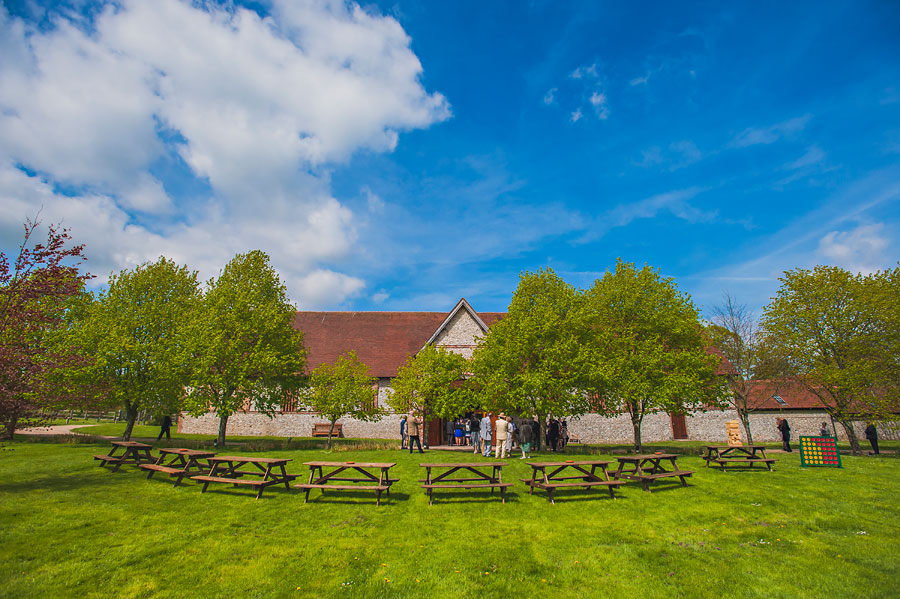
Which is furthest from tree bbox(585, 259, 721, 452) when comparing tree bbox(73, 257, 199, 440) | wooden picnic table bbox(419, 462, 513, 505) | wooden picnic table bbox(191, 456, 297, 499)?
tree bbox(73, 257, 199, 440)

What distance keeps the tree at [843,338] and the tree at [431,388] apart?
19047 millimetres

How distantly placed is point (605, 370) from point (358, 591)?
711 inches

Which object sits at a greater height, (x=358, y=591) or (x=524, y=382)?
(x=524, y=382)

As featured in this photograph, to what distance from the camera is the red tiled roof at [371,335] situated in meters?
31.9

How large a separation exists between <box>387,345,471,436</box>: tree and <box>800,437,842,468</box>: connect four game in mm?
14276

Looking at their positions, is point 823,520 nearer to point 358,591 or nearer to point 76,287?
point 358,591

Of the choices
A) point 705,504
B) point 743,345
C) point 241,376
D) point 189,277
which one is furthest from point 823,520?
point 189,277

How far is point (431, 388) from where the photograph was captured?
2233 centimetres

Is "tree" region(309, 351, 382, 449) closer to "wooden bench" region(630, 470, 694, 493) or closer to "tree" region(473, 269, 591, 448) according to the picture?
"tree" region(473, 269, 591, 448)

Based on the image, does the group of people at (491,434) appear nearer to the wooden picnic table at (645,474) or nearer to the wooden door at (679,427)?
the wooden picnic table at (645,474)

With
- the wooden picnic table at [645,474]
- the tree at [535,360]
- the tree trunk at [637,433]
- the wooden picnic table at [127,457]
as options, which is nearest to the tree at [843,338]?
the tree trunk at [637,433]

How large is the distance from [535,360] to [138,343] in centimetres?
2076

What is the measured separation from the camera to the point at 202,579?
6.32 m

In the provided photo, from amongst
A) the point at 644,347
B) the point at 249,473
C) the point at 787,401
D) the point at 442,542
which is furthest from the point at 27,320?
the point at 787,401
